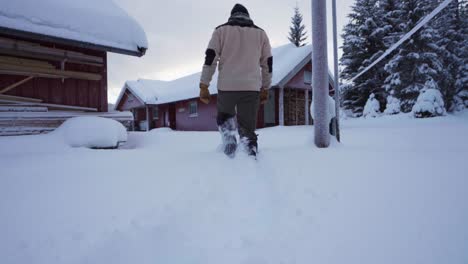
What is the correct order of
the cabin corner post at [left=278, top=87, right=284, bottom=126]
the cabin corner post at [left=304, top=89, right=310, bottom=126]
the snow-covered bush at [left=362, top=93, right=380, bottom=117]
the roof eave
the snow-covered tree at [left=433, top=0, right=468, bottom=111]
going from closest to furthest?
the roof eave < the cabin corner post at [left=278, top=87, right=284, bottom=126] < the cabin corner post at [left=304, top=89, right=310, bottom=126] < the snow-covered bush at [left=362, top=93, right=380, bottom=117] < the snow-covered tree at [left=433, top=0, right=468, bottom=111]

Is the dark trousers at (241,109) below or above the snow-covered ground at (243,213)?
above

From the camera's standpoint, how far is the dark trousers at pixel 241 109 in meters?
2.81

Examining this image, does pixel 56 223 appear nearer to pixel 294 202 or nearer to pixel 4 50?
pixel 294 202

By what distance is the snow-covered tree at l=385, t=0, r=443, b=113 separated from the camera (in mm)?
16281

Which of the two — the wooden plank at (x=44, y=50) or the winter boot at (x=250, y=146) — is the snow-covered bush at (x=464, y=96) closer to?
the winter boot at (x=250, y=146)

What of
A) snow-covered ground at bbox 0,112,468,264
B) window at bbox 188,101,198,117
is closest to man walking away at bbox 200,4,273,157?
snow-covered ground at bbox 0,112,468,264

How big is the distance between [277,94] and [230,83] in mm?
10611

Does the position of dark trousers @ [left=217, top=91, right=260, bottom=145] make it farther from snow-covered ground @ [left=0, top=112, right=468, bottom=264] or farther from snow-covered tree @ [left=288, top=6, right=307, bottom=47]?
snow-covered tree @ [left=288, top=6, right=307, bottom=47]

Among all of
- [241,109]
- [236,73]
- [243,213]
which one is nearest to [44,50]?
[236,73]

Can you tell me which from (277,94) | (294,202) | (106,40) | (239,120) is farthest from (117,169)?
(277,94)

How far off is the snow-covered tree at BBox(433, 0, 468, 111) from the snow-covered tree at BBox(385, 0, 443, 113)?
842 millimetres

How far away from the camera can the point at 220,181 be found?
74.5 inches

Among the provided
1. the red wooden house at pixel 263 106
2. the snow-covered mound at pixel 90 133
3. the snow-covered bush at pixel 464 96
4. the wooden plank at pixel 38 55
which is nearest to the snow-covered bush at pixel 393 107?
the red wooden house at pixel 263 106

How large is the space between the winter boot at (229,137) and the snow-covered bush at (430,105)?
14.4 meters
